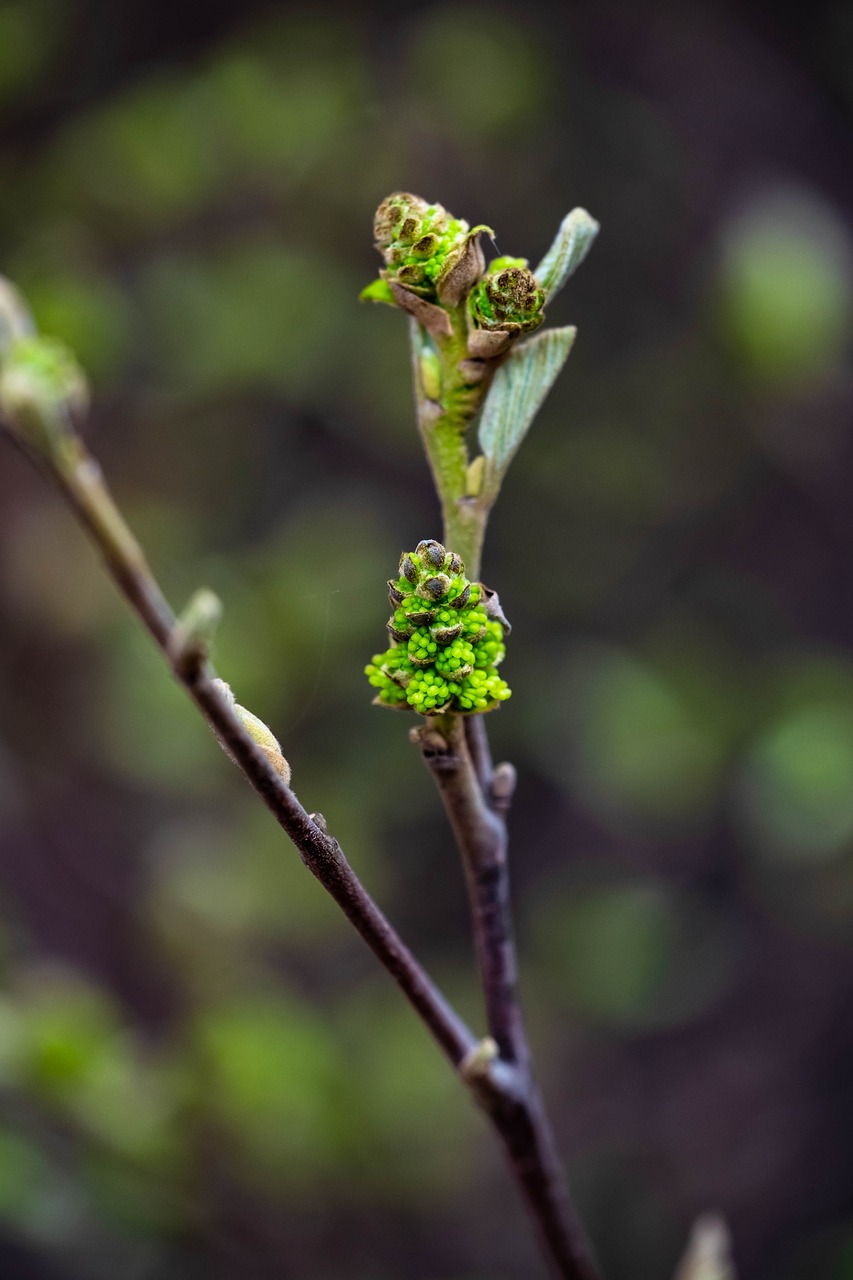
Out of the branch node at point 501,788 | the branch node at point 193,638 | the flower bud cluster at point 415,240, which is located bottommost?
the branch node at point 501,788

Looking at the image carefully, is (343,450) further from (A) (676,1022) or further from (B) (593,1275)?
(B) (593,1275)

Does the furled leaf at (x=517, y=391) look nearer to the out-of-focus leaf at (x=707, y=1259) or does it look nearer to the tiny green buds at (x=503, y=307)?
the tiny green buds at (x=503, y=307)

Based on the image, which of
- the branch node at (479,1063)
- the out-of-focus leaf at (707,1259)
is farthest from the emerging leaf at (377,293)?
the out-of-focus leaf at (707,1259)

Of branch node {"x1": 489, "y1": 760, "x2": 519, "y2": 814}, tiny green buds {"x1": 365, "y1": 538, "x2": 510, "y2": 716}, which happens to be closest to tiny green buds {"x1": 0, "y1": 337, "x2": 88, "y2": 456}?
tiny green buds {"x1": 365, "y1": 538, "x2": 510, "y2": 716}

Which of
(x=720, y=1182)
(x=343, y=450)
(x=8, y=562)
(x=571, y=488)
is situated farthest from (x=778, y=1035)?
(x=8, y=562)

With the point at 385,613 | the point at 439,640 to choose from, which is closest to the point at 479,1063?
the point at 439,640
